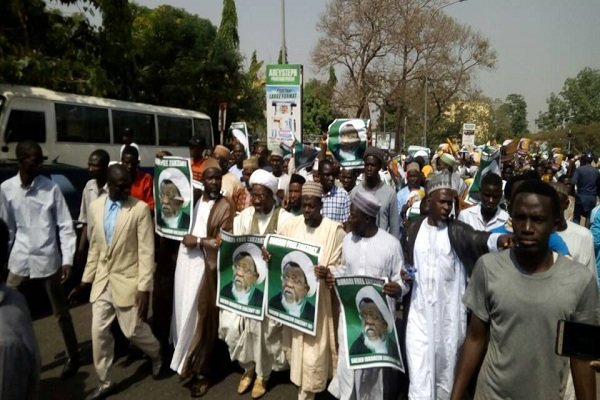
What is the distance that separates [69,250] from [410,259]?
2.75 meters

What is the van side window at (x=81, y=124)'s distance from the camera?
12.5 m

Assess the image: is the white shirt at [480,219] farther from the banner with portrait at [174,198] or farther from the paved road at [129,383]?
the banner with portrait at [174,198]

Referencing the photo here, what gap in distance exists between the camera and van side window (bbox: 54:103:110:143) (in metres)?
12.5

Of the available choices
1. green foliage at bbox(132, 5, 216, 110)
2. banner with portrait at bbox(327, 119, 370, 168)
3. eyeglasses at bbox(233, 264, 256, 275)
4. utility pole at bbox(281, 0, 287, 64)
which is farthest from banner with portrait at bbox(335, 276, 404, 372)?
→ green foliage at bbox(132, 5, 216, 110)

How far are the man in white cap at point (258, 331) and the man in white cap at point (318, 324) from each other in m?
0.25

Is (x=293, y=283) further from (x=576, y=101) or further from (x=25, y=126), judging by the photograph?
(x=576, y=101)

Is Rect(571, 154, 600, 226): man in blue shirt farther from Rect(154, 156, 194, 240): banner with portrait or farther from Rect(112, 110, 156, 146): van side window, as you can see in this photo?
Rect(112, 110, 156, 146): van side window

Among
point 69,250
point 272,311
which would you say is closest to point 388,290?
point 272,311

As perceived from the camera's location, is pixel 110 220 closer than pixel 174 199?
Yes

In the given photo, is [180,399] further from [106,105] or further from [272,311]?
[106,105]

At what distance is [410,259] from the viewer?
11.8ft

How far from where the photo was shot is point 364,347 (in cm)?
338

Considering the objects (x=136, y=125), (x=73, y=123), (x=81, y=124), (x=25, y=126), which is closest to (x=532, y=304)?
(x=25, y=126)

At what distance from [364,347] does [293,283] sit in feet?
2.36
